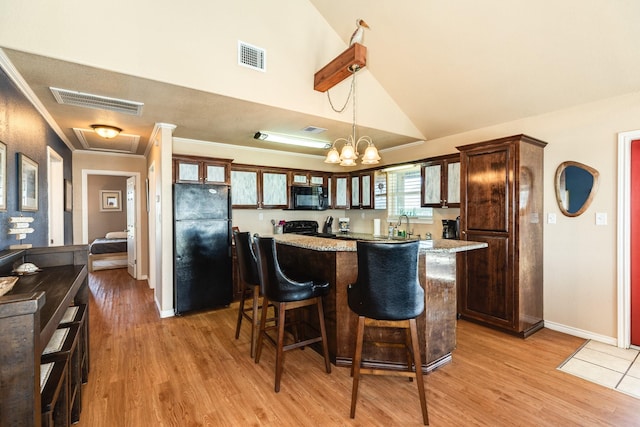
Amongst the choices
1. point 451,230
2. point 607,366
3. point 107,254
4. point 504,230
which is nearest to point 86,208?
point 107,254

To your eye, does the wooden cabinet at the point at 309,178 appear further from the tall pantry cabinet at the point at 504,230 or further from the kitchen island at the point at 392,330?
the kitchen island at the point at 392,330

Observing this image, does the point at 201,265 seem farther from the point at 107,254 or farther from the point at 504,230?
the point at 107,254

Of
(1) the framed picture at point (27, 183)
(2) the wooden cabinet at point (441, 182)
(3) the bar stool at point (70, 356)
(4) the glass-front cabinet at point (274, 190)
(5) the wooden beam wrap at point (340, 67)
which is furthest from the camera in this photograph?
(4) the glass-front cabinet at point (274, 190)

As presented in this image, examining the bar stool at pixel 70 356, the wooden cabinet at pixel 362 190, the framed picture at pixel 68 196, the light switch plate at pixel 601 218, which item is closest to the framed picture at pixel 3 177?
the bar stool at pixel 70 356

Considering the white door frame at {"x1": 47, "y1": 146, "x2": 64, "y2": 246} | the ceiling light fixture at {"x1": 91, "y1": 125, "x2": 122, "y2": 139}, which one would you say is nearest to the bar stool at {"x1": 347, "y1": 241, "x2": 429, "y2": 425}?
the ceiling light fixture at {"x1": 91, "y1": 125, "x2": 122, "y2": 139}

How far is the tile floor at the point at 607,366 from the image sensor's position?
2.36 meters

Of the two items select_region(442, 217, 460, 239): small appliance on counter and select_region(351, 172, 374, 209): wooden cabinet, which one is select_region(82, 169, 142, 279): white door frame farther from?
select_region(442, 217, 460, 239): small appliance on counter

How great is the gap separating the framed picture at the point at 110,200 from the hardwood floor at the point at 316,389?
6.92m

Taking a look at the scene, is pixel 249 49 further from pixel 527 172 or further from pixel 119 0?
pixel 527 172

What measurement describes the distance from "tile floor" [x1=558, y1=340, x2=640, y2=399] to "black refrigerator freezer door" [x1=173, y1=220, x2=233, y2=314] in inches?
148

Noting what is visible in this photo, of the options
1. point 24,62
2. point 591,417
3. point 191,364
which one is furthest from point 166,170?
point 591,417

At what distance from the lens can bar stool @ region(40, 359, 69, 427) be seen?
1.28m

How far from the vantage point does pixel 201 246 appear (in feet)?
13.2

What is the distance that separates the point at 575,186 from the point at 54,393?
4473 mm
